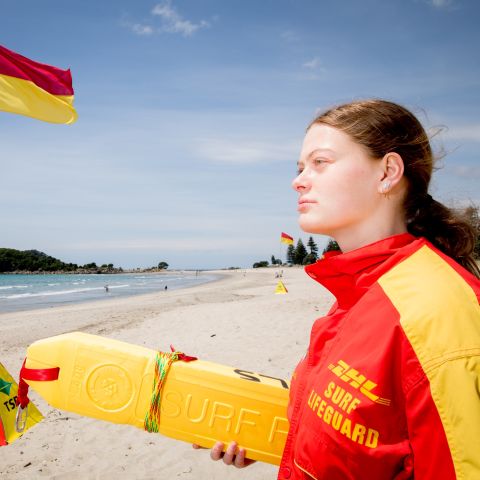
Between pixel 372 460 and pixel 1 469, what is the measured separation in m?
4.14

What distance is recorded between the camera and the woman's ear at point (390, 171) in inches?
53.8

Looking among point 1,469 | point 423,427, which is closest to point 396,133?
point 423,427

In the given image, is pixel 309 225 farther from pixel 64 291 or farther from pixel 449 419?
pixel 64 291

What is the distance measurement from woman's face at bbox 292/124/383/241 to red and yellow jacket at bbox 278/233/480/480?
0.50ft

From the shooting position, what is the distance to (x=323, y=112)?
163 centimetres

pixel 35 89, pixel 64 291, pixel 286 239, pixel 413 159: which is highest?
pixel 286 239

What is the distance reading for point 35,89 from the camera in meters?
4.56

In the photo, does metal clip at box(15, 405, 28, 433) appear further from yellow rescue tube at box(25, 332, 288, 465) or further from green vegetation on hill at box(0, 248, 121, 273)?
green vegetation on hill at box(0, 248, 121, 273)

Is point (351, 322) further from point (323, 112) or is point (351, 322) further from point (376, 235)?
point (323, 112)

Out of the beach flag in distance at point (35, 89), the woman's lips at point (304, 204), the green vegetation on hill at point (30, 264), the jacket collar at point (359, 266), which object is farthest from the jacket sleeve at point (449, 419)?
the green vegetation on hill at point (30, 264)

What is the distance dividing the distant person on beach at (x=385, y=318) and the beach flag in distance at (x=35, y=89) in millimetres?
4198

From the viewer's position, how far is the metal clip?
95.8 inches

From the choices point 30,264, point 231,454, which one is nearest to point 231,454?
point 231,454

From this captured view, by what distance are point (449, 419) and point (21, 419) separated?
2.67 m
